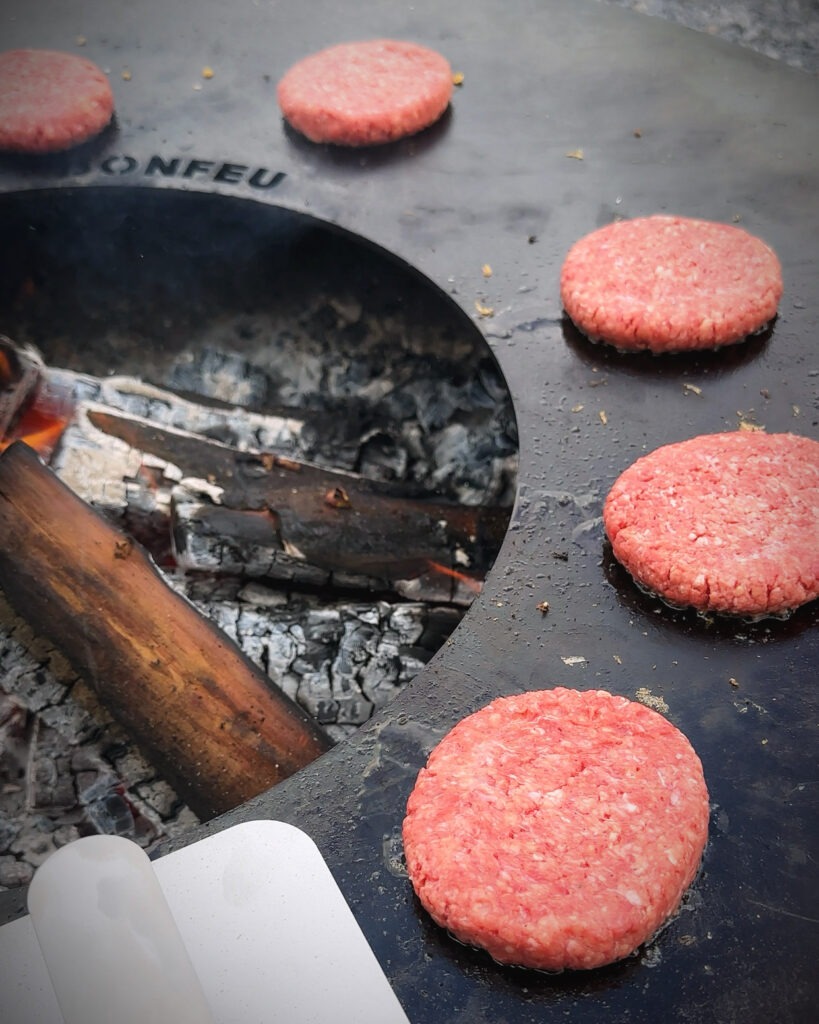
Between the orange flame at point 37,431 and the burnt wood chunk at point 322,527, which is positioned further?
the orange flame at point 37,431

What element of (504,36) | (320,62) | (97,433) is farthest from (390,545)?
(504,36)

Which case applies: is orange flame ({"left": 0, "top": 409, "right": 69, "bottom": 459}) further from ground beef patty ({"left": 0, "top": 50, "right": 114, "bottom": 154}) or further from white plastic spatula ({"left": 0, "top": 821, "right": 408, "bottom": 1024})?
white plastic spatula ({"left": 0, "top": 821, "right": 408, "bottom": 1024})

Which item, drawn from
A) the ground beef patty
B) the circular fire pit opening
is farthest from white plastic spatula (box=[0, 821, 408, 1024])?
the ground beef patty

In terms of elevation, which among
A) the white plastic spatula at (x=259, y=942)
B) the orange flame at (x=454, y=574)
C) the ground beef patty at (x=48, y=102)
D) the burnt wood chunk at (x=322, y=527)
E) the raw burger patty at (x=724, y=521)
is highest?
the ground beef patty at (x=48, y=102)

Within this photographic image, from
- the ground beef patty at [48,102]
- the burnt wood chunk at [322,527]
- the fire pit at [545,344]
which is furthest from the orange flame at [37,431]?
the ground beef patty at [48,102]

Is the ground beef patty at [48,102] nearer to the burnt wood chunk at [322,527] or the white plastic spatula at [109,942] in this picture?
the burnt wood chunk at [322,527]

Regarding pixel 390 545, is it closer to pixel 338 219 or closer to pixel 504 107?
pixel 338 219
